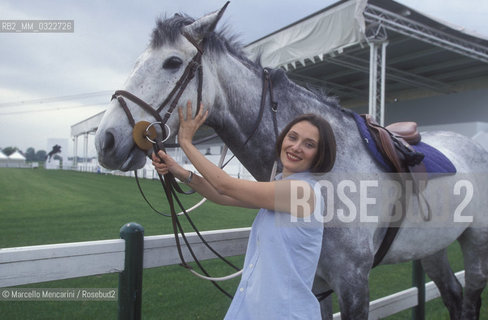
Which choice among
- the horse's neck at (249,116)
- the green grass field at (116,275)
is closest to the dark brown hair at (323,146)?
the horse's neck at (249,116)

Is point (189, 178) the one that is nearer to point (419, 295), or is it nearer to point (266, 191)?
point (266, 191)

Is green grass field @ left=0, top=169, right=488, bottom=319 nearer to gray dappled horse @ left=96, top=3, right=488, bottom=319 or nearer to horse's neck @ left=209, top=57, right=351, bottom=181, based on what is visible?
gray dappled horse @ left=96, top=3, right=488, bottom=319

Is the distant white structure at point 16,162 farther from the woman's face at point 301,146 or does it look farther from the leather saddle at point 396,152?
the woman's face at point 301,146

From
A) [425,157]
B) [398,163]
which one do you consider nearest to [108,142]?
[398,163]

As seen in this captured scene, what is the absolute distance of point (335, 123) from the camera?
6.64ft

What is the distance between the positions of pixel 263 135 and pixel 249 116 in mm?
127

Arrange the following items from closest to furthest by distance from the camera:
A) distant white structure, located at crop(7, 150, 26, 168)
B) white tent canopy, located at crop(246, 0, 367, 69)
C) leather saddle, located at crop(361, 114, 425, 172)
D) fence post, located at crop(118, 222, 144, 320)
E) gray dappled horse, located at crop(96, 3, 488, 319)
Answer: gray dappled horse, located at crop(96, 3, 488, 319), fence post, located at crop(118, 222, 144, 320), leather saddle, located at crop(361, 114, 425, 172), white tent canopy, located at crop(246, 0, 367, 69), distant white structure, located at crop(7, 150, 26, 168)

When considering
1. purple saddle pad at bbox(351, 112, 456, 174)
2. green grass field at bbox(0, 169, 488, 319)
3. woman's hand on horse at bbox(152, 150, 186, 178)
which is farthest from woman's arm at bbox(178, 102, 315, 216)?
green grass field at bbox(0, 169, 488, 319)

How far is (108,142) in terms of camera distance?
1.54 m

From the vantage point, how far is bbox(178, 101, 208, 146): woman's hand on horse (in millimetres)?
1569

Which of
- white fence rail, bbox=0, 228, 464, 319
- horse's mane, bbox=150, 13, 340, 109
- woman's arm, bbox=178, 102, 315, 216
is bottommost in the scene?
white fence rail, bbox=0, 228, 464, 319

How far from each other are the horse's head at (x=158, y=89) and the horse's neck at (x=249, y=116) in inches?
4.5

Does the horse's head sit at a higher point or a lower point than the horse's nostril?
higher

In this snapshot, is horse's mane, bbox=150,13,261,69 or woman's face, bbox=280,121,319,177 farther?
horse's mane, bbox=150,13,261,69
